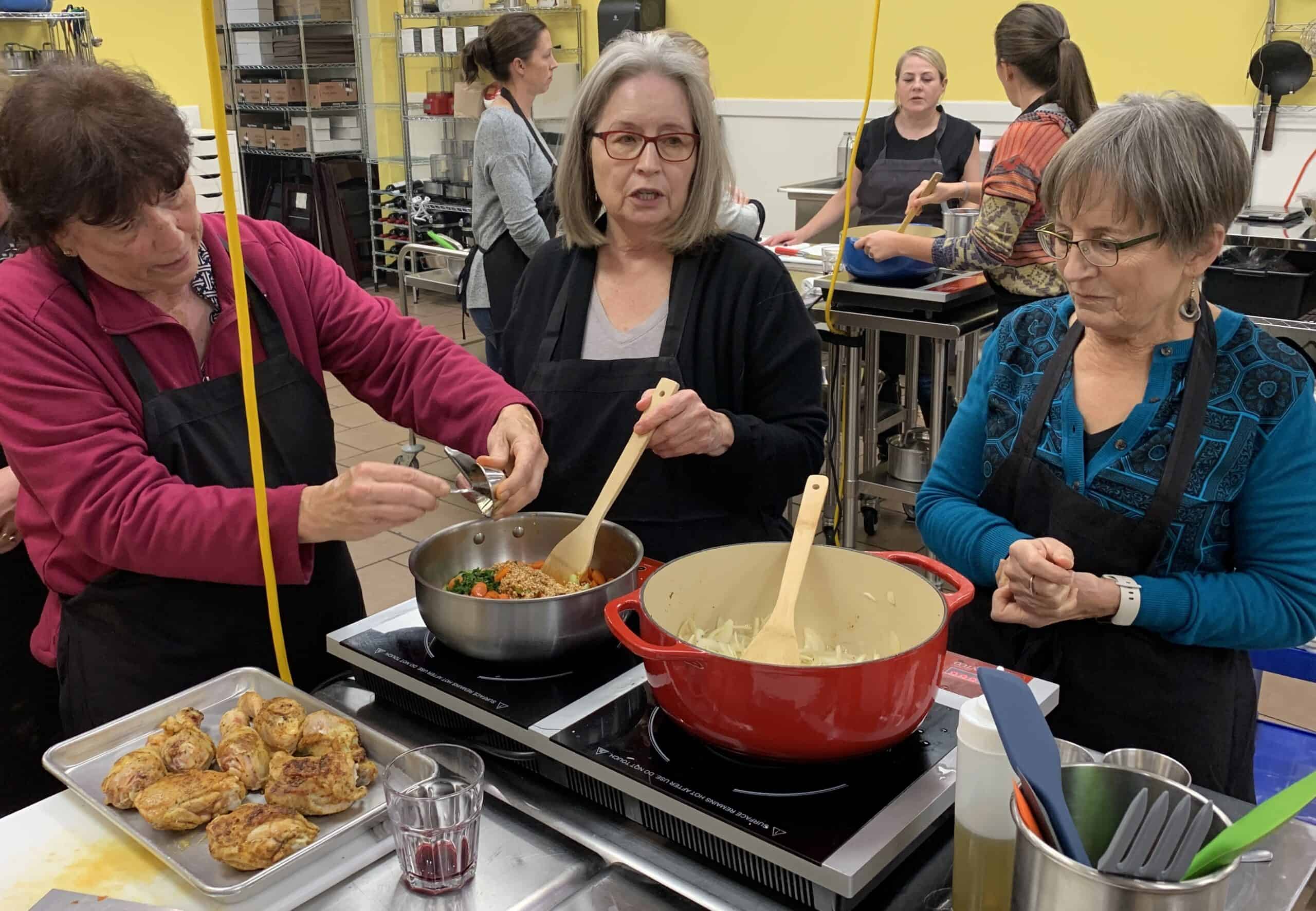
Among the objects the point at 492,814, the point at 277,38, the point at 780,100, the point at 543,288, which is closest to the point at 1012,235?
the point at 543,288

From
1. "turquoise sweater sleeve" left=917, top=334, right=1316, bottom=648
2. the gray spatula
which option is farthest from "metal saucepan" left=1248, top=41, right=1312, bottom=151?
the gray spatula

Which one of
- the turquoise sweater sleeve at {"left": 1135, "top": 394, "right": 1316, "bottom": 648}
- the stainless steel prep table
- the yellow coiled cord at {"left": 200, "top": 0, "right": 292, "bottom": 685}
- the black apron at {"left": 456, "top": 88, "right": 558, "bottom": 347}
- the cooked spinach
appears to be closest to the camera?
the yellow coiled cord at {"left": 200, "top": 0, "right": 292, "bottom": 685}

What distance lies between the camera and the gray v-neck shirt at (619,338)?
1875 millimetres

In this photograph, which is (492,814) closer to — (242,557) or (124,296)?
(242,557)

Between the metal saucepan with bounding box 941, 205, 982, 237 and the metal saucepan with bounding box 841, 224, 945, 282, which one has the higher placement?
the metal saucepan with bounding box 941, 205, 982, 237

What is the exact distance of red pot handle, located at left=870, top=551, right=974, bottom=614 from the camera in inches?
43.7

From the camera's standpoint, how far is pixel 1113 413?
5.07 ft

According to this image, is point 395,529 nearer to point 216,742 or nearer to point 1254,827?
point 216,742

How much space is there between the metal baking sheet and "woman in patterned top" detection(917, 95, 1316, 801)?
0.87 metres

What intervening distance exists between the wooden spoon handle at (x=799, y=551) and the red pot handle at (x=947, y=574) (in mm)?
79

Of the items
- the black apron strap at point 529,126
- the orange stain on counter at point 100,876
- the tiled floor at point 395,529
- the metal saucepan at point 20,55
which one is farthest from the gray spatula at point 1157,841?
the metal saucepan at point 20,55

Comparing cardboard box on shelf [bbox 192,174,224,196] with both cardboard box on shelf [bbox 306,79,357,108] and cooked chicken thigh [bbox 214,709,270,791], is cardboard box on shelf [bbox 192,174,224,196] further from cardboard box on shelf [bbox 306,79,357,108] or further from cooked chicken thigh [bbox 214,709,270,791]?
cooked chicken thigh [bbox 214,709,270,791]

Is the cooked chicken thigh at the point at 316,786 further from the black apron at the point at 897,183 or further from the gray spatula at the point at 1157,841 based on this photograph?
the black apron at the point at 897,183

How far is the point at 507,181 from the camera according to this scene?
391cm
